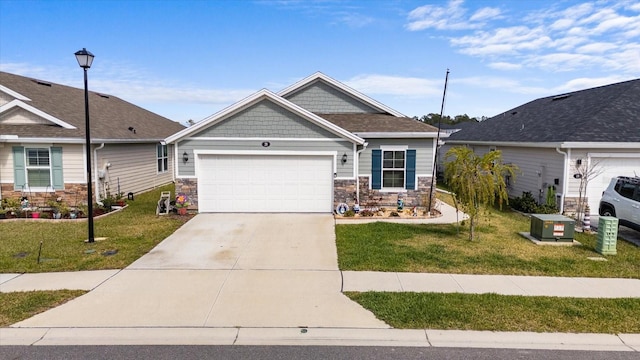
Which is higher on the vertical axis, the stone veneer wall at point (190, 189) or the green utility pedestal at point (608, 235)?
the stone veneer wall at point (190, 189)

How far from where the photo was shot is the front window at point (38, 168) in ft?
49.6

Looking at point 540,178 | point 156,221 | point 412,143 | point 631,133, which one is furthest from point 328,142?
point 631,133

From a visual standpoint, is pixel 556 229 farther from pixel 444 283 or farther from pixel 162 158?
pixel 162 158

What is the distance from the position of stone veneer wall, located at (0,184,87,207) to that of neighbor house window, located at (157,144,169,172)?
24.4ft

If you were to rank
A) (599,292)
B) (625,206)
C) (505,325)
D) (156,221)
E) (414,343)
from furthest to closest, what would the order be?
(156,221) < (625,206) < (599,292) < (505,325) < (414,343)

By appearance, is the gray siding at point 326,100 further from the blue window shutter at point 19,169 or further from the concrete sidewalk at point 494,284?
the concrete sidewalk at point 494,284

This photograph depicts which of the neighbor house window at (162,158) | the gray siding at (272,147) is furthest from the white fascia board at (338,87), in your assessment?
the neighbor house window at (162,158)

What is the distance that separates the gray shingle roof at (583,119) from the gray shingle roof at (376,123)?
193 inches

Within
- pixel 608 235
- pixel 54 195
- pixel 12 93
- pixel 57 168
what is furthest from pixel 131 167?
pixel 608 235

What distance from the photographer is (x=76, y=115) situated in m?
17.2

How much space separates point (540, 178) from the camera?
16016 millimetres

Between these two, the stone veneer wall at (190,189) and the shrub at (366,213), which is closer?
the shrub at (366,213)

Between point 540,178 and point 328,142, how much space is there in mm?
8992

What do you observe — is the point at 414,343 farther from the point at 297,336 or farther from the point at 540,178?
the point at 540,178
